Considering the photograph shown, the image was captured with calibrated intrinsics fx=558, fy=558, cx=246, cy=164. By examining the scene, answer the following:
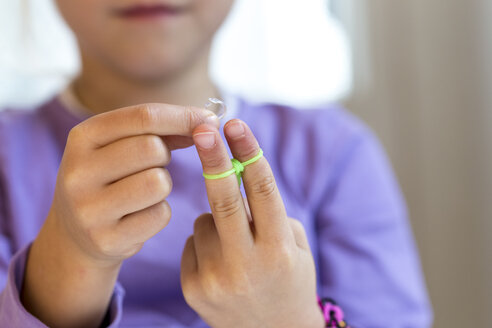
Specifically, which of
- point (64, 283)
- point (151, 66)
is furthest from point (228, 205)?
point (151, 66)

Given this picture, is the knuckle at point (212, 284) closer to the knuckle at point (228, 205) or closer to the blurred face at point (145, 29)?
the knuckle at point (228, 205)

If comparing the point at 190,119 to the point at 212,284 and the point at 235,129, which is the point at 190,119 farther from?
the point at 212,284

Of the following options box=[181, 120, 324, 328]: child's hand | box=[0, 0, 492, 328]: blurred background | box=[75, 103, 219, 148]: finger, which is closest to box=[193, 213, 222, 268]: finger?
box=[181, 120, 324, 328]: child's hand

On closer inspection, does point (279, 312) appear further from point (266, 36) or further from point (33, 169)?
point (266, 36)

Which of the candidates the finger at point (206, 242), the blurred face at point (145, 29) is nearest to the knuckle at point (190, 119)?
the finger at point (206, 242)

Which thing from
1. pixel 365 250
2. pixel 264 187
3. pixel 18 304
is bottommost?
pixel 365 250

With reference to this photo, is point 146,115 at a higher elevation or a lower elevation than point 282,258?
higher

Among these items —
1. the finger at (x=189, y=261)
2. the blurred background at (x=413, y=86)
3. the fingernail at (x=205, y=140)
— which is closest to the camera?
the fingernail at (x=205, y=140)
